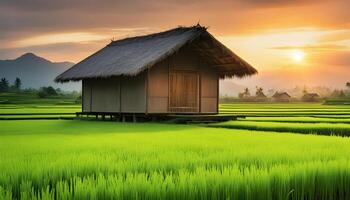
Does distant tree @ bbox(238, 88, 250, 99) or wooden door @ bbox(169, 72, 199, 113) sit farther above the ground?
distant tree @ bbox(238, 88, 250, 99)

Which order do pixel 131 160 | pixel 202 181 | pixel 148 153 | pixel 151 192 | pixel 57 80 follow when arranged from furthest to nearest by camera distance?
pixel 57 80, pixel 148 153, pixel 131 160, pixel 202 181, pixel 151 192

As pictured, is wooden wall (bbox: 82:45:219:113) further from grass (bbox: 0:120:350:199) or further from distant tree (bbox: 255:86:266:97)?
distant tree (bbox: 255:86:266:97)

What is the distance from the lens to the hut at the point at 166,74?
86.7 ft

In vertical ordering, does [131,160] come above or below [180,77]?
below

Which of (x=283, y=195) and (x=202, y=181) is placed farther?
(x=283, y=195)

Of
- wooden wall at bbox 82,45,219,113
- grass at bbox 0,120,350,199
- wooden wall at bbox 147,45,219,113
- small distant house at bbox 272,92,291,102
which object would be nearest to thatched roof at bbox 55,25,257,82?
wooden wall at bbox 147,45,219,113

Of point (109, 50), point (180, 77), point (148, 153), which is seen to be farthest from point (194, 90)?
point (148, 153)

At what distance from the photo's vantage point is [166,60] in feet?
89.8

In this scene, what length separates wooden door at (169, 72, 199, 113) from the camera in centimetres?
2777

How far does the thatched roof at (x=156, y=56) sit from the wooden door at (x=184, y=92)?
4.52ft

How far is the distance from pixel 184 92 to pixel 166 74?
1509 mm

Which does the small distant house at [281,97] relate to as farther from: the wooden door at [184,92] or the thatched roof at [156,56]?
the wooden door at [184,92]

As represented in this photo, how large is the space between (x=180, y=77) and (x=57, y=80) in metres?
8.71

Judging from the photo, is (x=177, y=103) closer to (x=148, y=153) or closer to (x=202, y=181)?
(x=148, y=153)
